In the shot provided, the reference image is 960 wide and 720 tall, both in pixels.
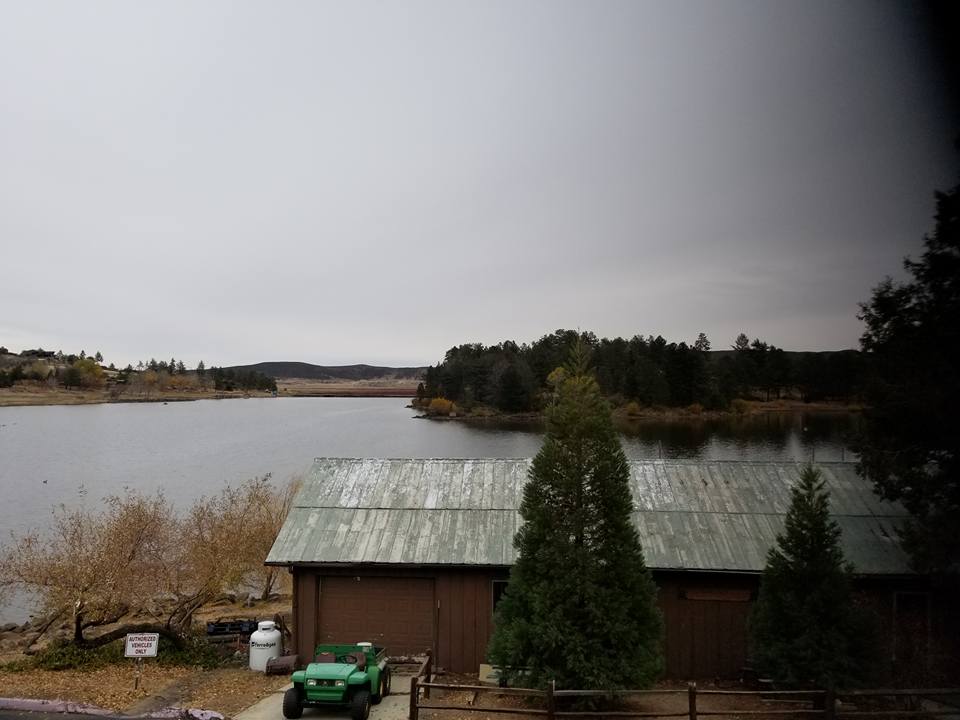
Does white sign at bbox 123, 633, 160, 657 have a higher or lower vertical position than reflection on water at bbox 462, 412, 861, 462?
lower

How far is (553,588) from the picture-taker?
10508 millimetres

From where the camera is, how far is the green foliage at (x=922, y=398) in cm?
953

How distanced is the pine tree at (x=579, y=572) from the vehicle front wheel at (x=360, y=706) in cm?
208

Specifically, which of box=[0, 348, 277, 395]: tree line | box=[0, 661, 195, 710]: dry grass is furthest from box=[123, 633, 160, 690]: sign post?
box=[0, 348, 277, 395]: tree line

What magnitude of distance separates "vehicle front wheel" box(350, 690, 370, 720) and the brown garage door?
9.89 feet

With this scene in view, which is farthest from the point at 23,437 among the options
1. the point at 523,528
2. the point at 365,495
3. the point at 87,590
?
the point at 523,528

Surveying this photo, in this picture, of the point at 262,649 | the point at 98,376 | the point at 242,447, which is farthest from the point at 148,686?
the point at 98,376

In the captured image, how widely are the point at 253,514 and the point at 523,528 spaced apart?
14.2 meters

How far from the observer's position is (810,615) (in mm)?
10773

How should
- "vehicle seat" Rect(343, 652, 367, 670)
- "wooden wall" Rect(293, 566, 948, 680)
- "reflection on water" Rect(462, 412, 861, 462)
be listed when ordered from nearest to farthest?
"vehicle seat" Rect(343, 652, 367, 670) < "wooden wall" Rect(293, 566, 948, 680) < "reflection on water" Rect(462, 412, 861, 462)

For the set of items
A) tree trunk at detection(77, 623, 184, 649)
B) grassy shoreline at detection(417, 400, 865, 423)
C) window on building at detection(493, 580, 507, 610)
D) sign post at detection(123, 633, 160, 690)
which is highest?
grassy shoreline at detection(417, 400, 865, 423)

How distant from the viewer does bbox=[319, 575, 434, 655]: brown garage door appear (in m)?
13.7

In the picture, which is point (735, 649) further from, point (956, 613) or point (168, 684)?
point (168, 684)

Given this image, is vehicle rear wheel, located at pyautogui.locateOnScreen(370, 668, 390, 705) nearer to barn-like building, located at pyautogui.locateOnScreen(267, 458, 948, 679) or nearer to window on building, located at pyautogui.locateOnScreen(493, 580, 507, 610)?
barn-like building, located at pyautogui.locateOnScreen(267, 458, 948, 679)
